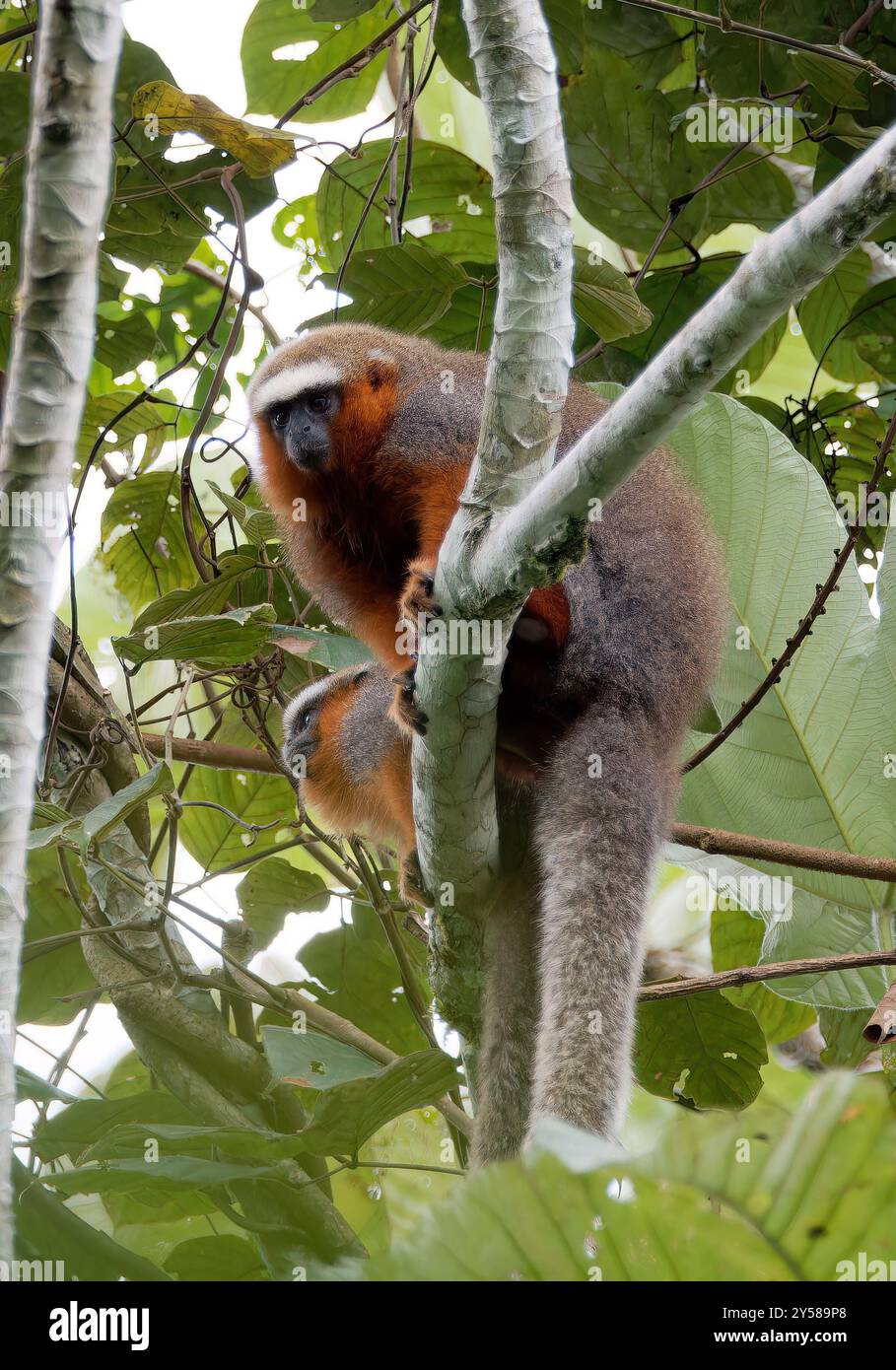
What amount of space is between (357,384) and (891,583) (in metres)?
1.22

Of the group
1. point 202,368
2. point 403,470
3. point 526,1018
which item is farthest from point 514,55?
point 202,368

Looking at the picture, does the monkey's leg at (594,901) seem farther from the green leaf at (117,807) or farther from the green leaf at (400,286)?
the green leaf at (400,286)

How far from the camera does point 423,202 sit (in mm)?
3146

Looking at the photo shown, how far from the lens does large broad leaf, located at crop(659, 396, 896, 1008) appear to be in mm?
2566

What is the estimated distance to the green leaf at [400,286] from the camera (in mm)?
2674

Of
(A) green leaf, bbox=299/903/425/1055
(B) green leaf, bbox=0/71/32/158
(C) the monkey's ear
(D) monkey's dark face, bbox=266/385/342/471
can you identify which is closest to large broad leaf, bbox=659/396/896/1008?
(C) the monkey's ear

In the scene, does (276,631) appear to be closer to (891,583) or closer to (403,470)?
(403,470)

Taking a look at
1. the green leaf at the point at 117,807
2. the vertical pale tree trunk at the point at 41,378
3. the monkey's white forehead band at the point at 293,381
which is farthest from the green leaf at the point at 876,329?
the vertical pale tree trunk at the point at 41,378

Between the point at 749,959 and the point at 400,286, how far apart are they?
74.3 inches

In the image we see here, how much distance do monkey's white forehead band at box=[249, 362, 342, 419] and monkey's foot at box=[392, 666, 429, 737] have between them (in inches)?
38.1

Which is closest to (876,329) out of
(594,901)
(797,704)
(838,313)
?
(838,313)

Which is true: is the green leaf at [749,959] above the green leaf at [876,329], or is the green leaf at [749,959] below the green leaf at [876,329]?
below

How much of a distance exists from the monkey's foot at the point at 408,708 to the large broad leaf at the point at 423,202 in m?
1.44

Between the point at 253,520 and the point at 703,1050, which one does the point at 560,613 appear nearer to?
the point at 253,520
